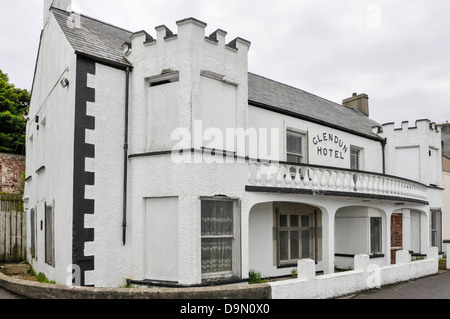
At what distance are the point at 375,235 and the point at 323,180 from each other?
567 centimetres

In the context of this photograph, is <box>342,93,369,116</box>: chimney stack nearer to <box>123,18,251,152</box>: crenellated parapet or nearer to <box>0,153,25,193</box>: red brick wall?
<box>123,18,251,152</box>: crenellated parapet

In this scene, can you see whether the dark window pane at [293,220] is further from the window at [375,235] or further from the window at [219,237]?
the window at [219,237]

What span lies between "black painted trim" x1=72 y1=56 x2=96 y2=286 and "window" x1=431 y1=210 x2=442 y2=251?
14.6 meters

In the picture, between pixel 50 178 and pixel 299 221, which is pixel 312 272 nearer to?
pixel 299 221

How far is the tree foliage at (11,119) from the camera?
78.6ft

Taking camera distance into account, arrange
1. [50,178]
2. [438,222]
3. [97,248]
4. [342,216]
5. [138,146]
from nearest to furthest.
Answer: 1. [97,248]
2. [138,146]
3. [50,178]
4. [342,216]
5. [438,222]

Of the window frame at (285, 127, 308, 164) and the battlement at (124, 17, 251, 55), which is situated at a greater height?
the battlement at (124, 17, 251, 55)

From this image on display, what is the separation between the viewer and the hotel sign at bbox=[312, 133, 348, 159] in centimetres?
1441

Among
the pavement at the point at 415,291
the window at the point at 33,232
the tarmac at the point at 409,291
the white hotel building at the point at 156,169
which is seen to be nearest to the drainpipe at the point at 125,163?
the white hotel building at the point at 156,169

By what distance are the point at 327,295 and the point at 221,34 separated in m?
6.53

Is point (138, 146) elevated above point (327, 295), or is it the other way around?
point (138, 146)

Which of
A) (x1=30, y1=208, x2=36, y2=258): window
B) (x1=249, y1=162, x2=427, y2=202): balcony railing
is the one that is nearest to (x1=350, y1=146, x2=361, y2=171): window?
(x1=249, y1=162, x2=427, y2=202): balcony railing

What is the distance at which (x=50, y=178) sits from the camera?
10969mm

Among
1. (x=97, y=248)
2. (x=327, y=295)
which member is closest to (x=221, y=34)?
(x=97, y=248)
